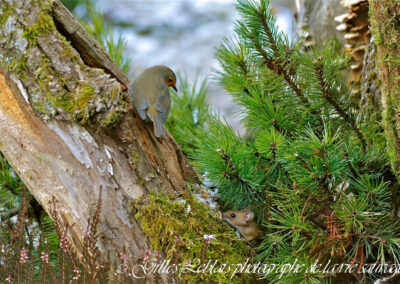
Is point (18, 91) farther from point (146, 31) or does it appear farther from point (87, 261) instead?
point (146, 31)

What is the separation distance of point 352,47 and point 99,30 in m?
1.33

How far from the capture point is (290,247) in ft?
5.52

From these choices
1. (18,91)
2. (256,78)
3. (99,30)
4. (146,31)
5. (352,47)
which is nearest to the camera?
(18,91)

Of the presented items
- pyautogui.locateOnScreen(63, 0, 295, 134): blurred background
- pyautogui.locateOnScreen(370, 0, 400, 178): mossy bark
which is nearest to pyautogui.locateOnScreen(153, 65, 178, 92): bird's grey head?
pyautogui.locateOnScreen(370, 0, 400, 178): mossy bark

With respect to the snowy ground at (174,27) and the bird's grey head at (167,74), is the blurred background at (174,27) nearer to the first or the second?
the snowy ground at (174,27)

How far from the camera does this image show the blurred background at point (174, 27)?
21.0 feet

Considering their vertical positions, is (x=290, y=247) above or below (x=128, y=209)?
below

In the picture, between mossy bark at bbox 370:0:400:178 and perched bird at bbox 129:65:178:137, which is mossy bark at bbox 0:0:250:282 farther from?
mossy bark at bbox 370:0:400:178

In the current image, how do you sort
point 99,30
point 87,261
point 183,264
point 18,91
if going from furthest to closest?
point 99,30, point 18,91, point 183,264, point 87,261

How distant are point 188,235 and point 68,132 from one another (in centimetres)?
52

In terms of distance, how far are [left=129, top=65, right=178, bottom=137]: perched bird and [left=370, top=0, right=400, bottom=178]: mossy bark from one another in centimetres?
75

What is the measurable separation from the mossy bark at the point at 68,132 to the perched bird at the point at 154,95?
0.18ft

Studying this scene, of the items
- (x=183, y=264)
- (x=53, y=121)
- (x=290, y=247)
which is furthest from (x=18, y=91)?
(x=290, y=247)

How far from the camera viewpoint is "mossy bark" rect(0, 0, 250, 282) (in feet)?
5.45
